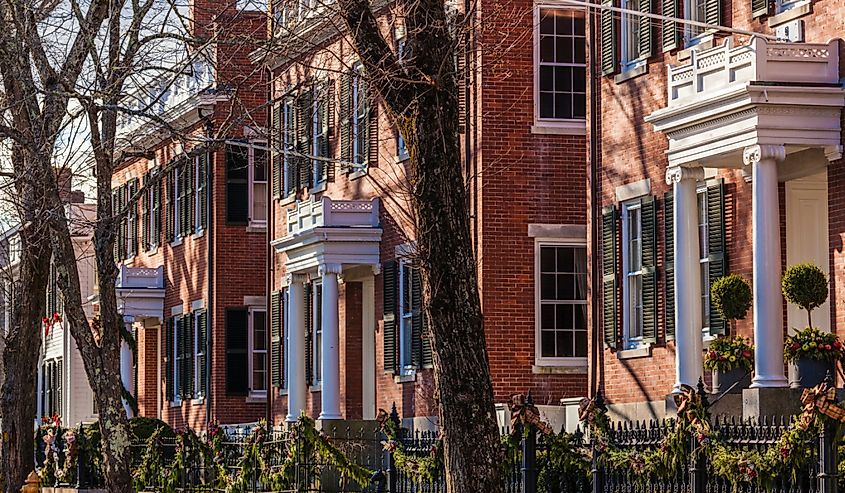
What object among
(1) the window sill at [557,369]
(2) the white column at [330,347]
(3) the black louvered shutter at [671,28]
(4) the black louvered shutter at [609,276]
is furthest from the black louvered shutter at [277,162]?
(3) the black louvered shutter at [671,28]

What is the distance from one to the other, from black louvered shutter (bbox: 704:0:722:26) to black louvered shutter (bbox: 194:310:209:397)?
69.4 feet

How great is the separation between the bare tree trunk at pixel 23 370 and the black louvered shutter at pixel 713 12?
12.0 metres

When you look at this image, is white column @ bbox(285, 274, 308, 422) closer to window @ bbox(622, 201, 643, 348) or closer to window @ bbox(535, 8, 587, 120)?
window @ bbox(535, 8, 587, 120)

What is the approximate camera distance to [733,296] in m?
22.4

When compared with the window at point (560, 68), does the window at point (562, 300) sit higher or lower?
lower

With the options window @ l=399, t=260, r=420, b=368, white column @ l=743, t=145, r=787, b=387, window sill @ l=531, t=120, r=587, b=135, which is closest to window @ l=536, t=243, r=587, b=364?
window sill @ l=531, t=120, r=587, b=135

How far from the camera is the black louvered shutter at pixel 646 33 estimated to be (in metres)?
25.6

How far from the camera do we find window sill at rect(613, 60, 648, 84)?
25.8 metres

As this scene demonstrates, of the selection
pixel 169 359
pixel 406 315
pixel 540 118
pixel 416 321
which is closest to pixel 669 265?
pixel 540 118

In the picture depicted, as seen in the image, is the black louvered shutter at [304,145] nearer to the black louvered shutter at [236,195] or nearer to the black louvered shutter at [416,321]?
the black louvered shutter at [416,321]

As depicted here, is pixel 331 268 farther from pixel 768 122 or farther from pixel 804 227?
pixel 768 122

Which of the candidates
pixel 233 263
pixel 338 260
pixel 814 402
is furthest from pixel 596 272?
pixel 233 263

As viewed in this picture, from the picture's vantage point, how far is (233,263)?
42281mm

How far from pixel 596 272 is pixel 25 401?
405 inches
